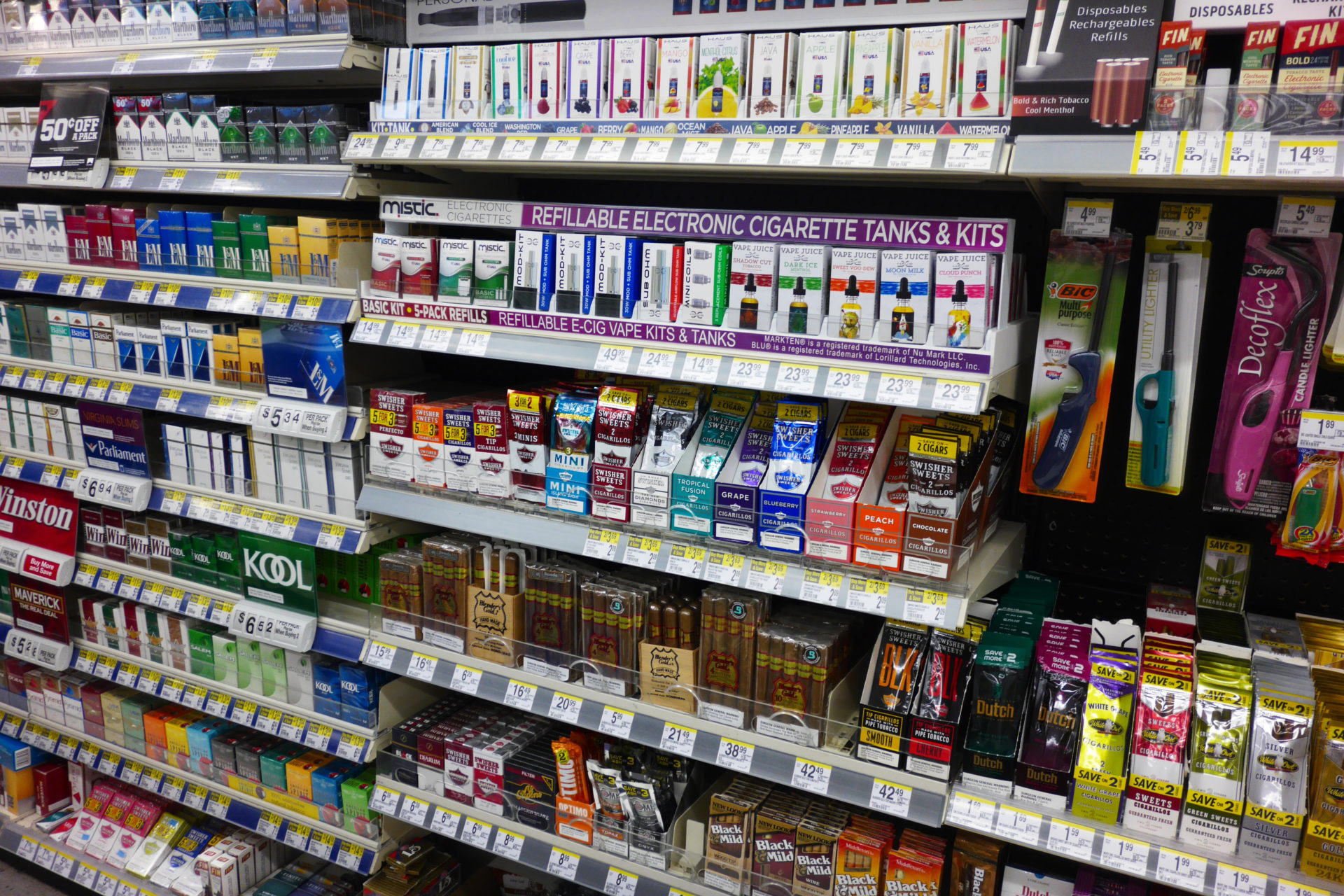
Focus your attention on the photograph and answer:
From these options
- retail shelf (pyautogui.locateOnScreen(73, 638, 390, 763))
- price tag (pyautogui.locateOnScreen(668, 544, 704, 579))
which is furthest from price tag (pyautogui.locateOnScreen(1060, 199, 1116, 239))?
retail shelf (pyautogui.locateOnScreen(73, 638, 390, 763))

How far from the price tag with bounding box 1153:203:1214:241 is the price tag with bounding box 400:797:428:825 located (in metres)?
2.43

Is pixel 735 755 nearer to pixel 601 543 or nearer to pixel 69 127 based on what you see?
pixel 601 543

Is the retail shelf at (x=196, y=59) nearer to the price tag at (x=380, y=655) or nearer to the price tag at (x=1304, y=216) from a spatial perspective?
the price tag at (x=380, y=655)

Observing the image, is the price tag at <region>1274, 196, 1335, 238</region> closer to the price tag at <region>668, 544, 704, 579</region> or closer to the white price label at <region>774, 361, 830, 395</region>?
the white price label at <region>774, 361, 830, 395</region>

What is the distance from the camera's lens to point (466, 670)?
253 centimetres

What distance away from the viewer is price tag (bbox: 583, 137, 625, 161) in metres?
2.04

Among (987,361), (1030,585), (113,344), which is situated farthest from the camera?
(113,344)

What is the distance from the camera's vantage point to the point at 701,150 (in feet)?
6.42

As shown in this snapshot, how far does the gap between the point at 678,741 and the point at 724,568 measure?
47 centimetres

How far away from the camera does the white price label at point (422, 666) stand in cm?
257

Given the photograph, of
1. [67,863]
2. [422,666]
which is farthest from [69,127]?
[67,863]

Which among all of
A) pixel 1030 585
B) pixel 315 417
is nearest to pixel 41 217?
pixel 315 417

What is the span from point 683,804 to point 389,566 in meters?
1.07

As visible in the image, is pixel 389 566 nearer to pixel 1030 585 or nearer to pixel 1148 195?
pixel 1030 585
